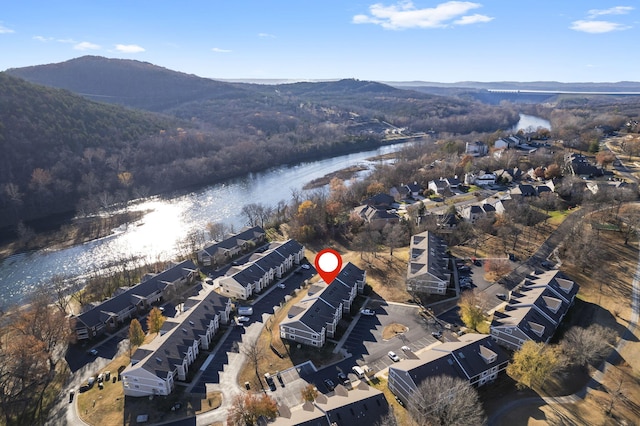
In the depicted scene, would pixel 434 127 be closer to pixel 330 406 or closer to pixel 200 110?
pixel 200 110

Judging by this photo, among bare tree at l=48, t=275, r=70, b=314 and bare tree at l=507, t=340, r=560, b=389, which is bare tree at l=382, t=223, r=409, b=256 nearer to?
bare tree at l=507, t=340, r=560, b=389

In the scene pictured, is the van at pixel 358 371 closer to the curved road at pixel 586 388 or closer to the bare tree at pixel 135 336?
the curved road at pixel 586 388

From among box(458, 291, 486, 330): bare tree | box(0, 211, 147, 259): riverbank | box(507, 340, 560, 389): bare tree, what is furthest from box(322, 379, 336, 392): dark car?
box(0, 211, 147, 259): riverbank

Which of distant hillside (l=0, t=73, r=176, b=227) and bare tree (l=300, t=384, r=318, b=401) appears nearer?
bare tree (l=300, t=384, r=318, b=401)

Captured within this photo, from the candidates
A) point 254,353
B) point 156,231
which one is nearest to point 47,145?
point 156,231

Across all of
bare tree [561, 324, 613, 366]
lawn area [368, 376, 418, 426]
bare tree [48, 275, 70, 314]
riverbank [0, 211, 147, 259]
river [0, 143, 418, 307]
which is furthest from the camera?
riverbank [0, 211, 147, 259]

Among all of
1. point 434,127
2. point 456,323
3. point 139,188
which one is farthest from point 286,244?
point 434,127
